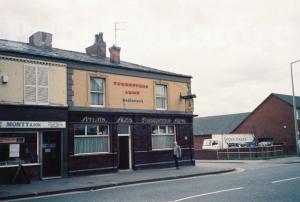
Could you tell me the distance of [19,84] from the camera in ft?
61.7

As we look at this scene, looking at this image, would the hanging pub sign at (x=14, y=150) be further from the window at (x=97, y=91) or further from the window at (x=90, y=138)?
the window at (x=97, y=91)

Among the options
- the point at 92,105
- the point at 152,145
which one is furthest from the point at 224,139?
the point at 92,105

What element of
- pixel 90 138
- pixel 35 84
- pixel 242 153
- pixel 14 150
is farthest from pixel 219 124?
pixel 14 150

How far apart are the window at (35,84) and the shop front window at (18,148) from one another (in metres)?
1.85

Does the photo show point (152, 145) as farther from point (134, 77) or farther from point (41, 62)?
point (41, 62)

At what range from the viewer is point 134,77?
2405 cm

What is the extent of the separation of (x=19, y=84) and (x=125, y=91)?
6943mm

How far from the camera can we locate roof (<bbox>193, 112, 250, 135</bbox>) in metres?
58.7

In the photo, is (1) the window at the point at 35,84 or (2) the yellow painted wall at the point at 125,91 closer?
(1) the window at the point at 35,84

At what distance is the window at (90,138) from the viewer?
20891mm

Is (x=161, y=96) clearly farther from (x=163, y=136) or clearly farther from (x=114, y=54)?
(x=114, y=54)

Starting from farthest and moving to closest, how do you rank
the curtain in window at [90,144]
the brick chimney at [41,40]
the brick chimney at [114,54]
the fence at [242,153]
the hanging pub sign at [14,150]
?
the fence at [242,153]
the brick chimney at [114,54]
the brick chimney at [41,40]
the curtain in window at [90,144]
the hanging pub sign at [14,150]

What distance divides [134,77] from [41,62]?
6488 mm

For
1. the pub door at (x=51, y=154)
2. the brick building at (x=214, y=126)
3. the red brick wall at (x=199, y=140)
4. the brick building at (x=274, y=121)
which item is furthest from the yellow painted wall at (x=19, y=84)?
the red brick wall at (x=199, y=140)
